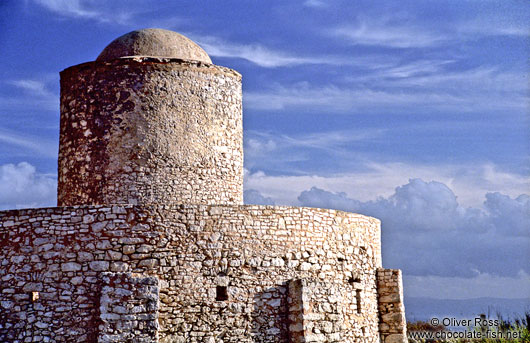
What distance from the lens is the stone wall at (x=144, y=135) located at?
16844 millimetres

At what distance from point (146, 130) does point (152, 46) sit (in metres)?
2.29

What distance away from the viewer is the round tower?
16.9m

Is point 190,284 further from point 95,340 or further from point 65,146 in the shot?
point 65,146

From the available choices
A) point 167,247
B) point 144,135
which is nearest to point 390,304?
point 167,247

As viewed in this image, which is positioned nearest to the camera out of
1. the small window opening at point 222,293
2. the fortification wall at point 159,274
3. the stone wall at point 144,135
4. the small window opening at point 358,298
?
the fortification wall at point 159,274

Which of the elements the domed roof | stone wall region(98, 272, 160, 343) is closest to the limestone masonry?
stone wall region(98, 272, 160, 343)

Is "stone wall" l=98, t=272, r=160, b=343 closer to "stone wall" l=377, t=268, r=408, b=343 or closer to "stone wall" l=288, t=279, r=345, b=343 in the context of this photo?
"stone wall" l=288, t=279, r=345, b=343

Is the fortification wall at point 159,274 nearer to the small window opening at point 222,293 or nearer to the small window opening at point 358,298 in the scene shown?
the small window opening at point 222,293

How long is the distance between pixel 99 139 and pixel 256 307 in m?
5.68

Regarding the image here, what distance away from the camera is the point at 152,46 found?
17.9 metres

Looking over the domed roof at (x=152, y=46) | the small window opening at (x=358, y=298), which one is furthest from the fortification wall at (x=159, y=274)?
the domed roof at (x=152, y=46)

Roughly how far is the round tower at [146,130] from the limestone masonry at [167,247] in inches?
1.2

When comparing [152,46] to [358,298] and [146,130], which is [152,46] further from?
[358,298]

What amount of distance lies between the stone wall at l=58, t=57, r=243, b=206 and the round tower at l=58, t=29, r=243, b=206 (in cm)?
2
